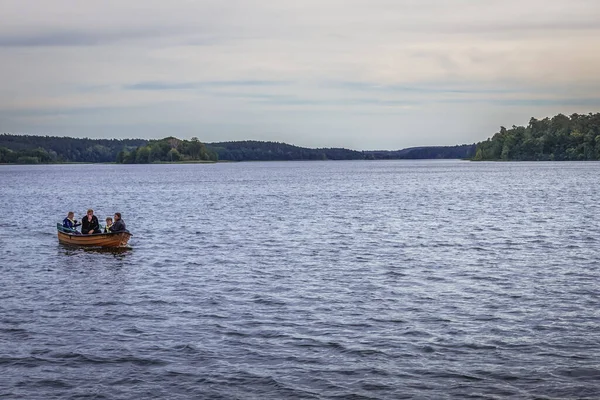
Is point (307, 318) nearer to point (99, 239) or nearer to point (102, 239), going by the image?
point (102, 239)

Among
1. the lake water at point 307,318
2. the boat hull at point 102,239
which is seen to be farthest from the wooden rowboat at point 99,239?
the lake water at point 307,318

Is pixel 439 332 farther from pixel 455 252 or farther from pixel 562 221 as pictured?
pixel 562 221

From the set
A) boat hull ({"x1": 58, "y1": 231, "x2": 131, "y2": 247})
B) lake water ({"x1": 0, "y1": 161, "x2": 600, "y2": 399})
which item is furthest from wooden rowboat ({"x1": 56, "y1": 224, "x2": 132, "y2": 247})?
lake water ({"x1": 0, "y1": 161, "x2": 600, "y2": 399})

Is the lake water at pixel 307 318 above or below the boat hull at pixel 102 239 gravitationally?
below

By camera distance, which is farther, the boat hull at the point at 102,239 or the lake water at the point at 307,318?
the boat hull at the point at 102,239

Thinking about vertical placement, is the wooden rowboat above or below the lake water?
above

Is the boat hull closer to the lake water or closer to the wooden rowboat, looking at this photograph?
the wooden rowboat

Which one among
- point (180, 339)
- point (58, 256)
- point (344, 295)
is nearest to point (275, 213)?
point (58, 256)

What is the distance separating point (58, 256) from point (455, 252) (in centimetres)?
2032

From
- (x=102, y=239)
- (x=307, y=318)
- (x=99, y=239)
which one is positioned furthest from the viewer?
(x=99, y=239)

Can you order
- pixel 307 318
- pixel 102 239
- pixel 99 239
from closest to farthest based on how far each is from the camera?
pixel 307 318, pixel 102 239, pixel 99 239

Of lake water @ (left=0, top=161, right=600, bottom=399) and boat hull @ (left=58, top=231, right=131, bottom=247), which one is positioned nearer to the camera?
lake water @ (left=0, top=161, right=600, bottom=399)

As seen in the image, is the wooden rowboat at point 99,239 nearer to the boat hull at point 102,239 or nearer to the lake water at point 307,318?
the boat hull at point 102,239

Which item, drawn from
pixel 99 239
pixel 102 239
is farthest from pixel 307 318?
pixel 99 239
